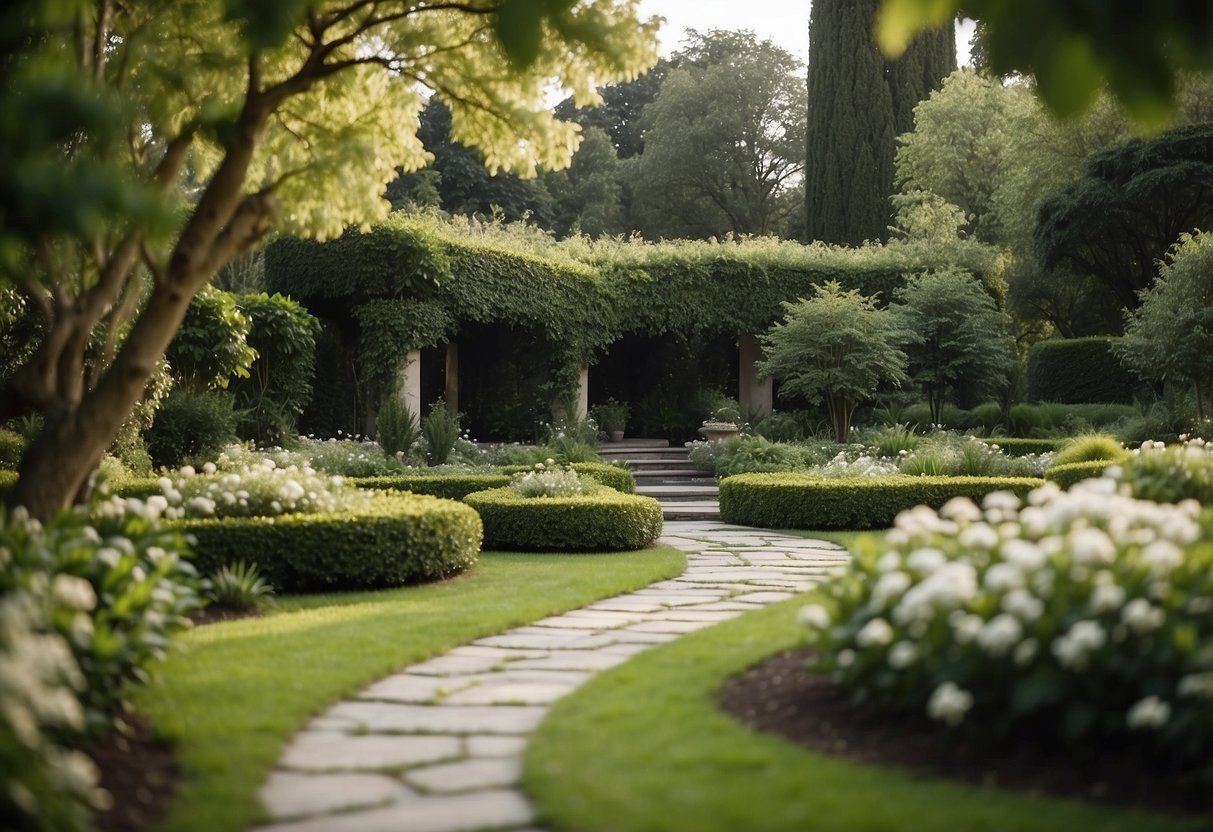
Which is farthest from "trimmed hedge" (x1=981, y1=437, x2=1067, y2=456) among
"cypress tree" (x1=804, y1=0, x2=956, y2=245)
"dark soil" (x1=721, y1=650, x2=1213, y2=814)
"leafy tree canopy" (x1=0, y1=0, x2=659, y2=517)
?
"dark soil" (x1=721, y1=650, x2=1213, y2=814)

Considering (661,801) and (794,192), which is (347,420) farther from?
(794,192)

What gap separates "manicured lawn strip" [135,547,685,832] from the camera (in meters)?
3.93

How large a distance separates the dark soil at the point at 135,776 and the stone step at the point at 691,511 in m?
11.2

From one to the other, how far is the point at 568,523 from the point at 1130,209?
67.8 ft

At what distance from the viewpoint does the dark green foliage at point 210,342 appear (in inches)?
585

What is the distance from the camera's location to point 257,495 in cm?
889

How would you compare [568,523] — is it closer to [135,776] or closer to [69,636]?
[69,636]

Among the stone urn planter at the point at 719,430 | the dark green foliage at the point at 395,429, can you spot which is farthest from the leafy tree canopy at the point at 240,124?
the stone urn planter at the point at 719,430

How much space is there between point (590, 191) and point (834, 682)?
37467 millimetres

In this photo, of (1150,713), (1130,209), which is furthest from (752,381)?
(1150,713)

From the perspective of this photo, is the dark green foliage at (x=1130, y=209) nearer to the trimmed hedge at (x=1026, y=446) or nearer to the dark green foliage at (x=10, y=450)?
the trimmed hedge at (x=1026, y=446)

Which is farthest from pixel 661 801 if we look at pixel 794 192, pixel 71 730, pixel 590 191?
pixel 794 192

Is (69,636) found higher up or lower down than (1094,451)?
lower down

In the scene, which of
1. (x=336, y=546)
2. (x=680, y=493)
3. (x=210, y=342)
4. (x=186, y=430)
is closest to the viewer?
(x=336, y=546)
